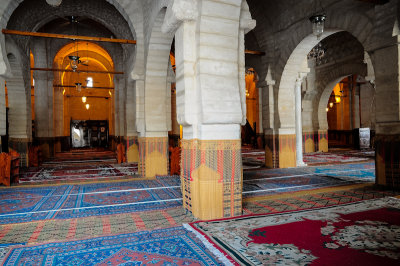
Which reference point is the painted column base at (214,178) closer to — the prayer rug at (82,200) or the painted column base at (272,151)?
the prayer rug at (82,200)

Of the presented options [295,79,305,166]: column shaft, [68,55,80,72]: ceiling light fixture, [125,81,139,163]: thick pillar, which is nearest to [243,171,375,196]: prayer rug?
[295,79,305,166]: column shaft

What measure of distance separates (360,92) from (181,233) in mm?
20825

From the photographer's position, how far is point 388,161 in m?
6.45

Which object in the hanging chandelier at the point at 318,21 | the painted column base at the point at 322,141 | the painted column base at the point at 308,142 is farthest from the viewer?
the painted column base at the point at 322,141

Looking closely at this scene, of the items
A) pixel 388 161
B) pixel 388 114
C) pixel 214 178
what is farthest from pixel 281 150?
pixel 214 178

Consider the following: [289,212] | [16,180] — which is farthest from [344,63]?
[16,180]

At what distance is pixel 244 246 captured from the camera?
11.0ft

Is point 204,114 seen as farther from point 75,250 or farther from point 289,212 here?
point 75,250

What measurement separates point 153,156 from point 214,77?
4.83 m

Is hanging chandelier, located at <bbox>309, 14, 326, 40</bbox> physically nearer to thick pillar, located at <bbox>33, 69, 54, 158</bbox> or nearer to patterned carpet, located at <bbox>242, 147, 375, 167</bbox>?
patterned carpet, located at <bbox>242, 147, 375, 167</bbox>

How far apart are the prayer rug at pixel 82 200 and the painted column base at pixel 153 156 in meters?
1.00

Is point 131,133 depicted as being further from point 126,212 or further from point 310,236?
point 310,236

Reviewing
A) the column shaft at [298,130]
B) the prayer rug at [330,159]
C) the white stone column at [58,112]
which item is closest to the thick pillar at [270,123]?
the column shaft at [298,130]

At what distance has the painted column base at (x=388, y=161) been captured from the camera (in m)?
6.28
